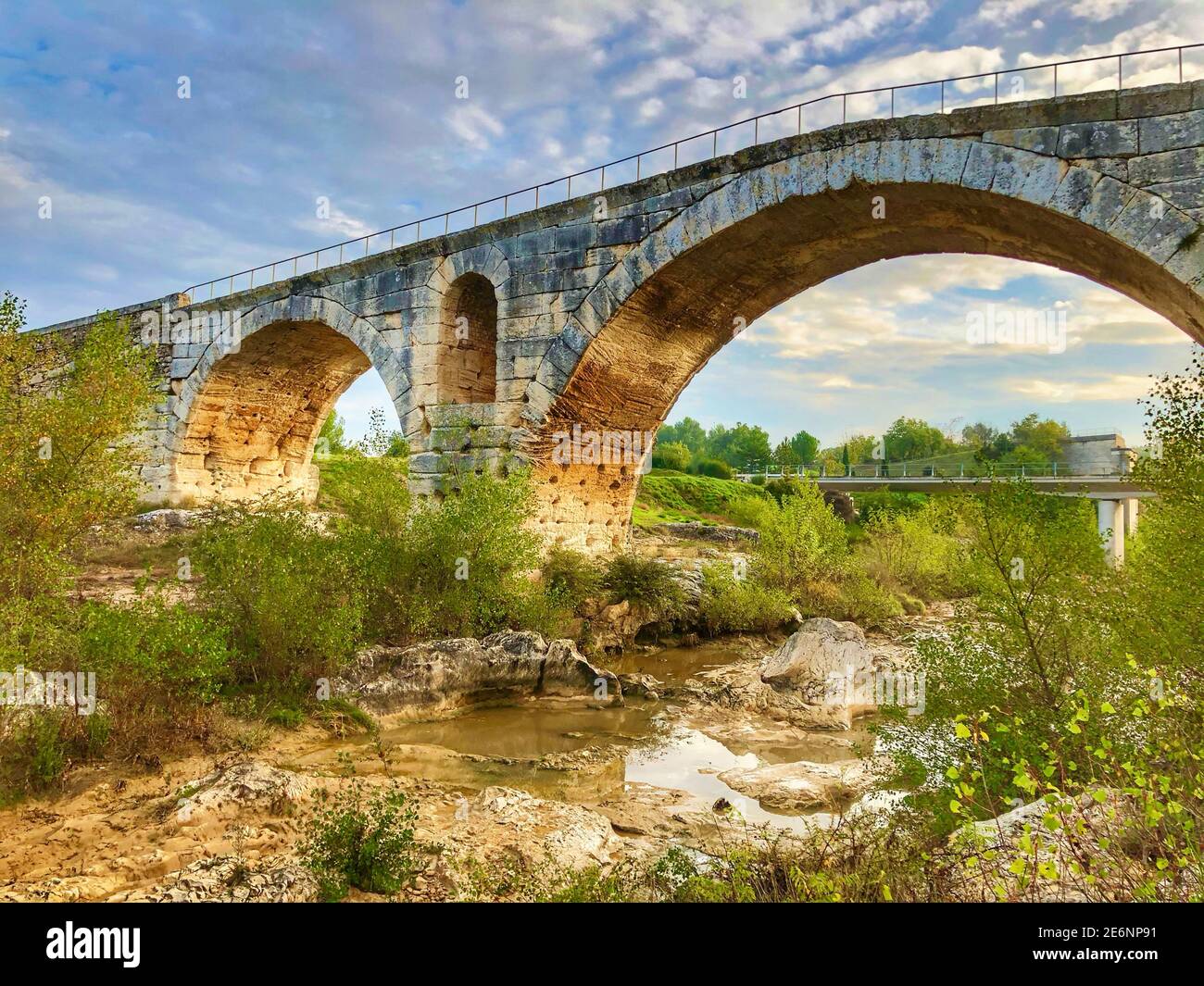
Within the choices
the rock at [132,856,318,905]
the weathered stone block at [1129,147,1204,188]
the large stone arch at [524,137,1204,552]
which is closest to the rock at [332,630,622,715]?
the large stone arch at [524,137,1204,552]

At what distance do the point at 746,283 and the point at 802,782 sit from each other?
24.4ft

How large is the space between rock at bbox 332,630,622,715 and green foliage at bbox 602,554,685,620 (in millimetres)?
2622

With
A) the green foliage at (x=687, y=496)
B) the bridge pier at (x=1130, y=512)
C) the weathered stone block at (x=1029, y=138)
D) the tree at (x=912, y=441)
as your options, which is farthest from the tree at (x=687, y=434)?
the weathered stone block at (x=1029, y=138)

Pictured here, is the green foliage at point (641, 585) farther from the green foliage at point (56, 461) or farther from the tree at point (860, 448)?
the tree at point (860, 448)

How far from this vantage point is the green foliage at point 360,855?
14.3ft

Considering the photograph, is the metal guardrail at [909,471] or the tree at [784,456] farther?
the tree at [784,456]

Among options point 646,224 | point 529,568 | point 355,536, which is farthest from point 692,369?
point 355,536

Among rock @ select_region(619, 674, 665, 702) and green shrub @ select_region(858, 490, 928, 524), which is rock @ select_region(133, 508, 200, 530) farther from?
green shrub @ select_region(858, 490, 928, 524)

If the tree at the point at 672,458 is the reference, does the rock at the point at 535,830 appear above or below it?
below

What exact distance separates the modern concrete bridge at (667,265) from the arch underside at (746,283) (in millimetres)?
33

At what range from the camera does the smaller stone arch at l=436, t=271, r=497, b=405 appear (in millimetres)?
12977

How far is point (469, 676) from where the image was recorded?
28.7 ft

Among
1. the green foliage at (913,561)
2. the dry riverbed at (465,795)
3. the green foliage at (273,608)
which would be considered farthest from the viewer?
the green foliage at (913,561)

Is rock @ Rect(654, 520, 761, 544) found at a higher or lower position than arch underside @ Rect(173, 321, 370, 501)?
lower
